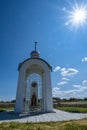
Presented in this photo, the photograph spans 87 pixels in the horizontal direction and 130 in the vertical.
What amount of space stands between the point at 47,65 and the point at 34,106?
16.4ft

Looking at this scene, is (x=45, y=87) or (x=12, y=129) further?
(x=45, y=87)

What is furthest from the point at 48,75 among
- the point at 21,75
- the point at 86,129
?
the point at 86,129

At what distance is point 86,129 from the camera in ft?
23.5

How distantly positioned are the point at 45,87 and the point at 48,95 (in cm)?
76

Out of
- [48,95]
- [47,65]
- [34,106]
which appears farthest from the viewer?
[34,106]

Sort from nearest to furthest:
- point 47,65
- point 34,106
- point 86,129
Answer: point 86,129 → point 47,65 → point 34,106

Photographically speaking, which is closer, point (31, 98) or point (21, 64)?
point (21, 64)

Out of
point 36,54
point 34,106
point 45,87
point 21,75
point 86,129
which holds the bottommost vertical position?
point 86,129

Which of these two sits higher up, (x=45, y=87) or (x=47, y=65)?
(x=47, y=65)

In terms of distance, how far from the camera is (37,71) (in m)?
19.8

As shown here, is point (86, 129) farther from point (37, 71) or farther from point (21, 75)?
point (37, 71)

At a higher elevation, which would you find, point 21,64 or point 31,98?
point 21,64

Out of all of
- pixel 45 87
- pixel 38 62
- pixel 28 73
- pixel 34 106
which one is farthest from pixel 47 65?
pixel 34 106

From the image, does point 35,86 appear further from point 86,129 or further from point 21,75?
point 86,129
